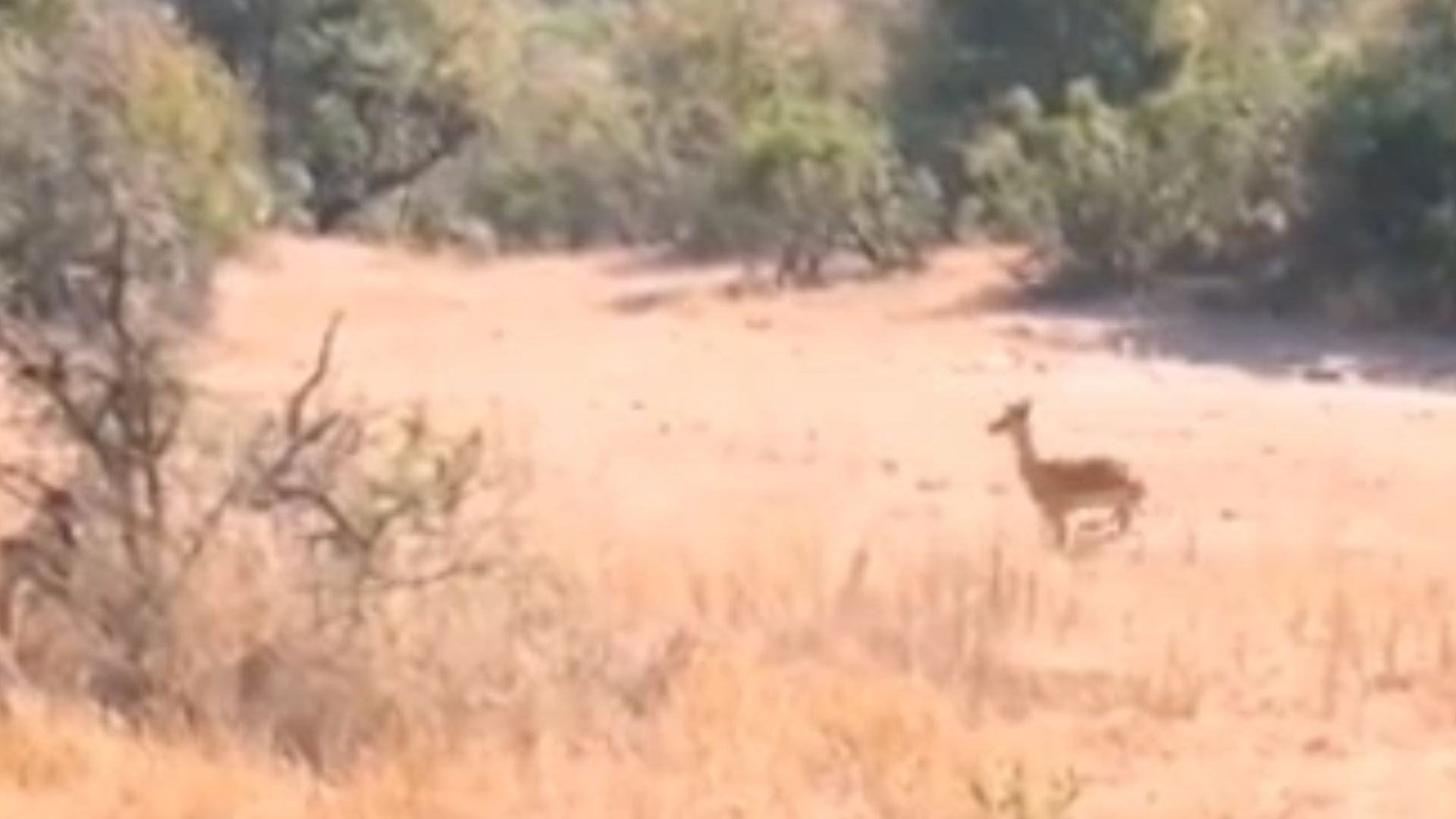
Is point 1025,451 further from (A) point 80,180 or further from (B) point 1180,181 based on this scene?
(B) point 1180,181

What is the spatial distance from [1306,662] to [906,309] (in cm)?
1834

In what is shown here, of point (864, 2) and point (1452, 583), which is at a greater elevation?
point (864, 2)

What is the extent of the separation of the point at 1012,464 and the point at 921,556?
211 inches

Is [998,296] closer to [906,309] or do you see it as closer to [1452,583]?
[906,309]

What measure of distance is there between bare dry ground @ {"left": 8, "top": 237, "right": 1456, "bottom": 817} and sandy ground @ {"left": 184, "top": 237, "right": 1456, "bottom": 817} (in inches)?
1.3

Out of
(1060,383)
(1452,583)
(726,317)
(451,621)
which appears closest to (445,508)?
(451,621)

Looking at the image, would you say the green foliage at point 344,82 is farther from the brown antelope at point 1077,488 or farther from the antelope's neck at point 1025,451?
the brown antelope at point 1077,488

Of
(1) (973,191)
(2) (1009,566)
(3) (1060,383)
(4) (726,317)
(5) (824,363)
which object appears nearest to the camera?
(2) (1009,566)

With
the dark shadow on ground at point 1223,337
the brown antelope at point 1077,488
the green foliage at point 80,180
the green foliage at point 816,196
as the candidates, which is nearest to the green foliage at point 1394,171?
the dark shadow on ground at point 1223,337

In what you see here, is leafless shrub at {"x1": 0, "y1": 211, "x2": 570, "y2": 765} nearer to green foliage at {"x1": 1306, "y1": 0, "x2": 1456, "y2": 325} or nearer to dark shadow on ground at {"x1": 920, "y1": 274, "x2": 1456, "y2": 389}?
dark shadow on ground at {"x1": 920, "y1": 274, "x2": 1456, "y2": 389}

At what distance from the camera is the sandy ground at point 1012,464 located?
32.7 feet

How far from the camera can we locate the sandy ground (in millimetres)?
9977

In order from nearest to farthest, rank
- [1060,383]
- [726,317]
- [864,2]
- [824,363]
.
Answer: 1. [1060,383]
2. [824,363]
3. [726,317]
4. [864,2]

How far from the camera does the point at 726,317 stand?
2903 cm
